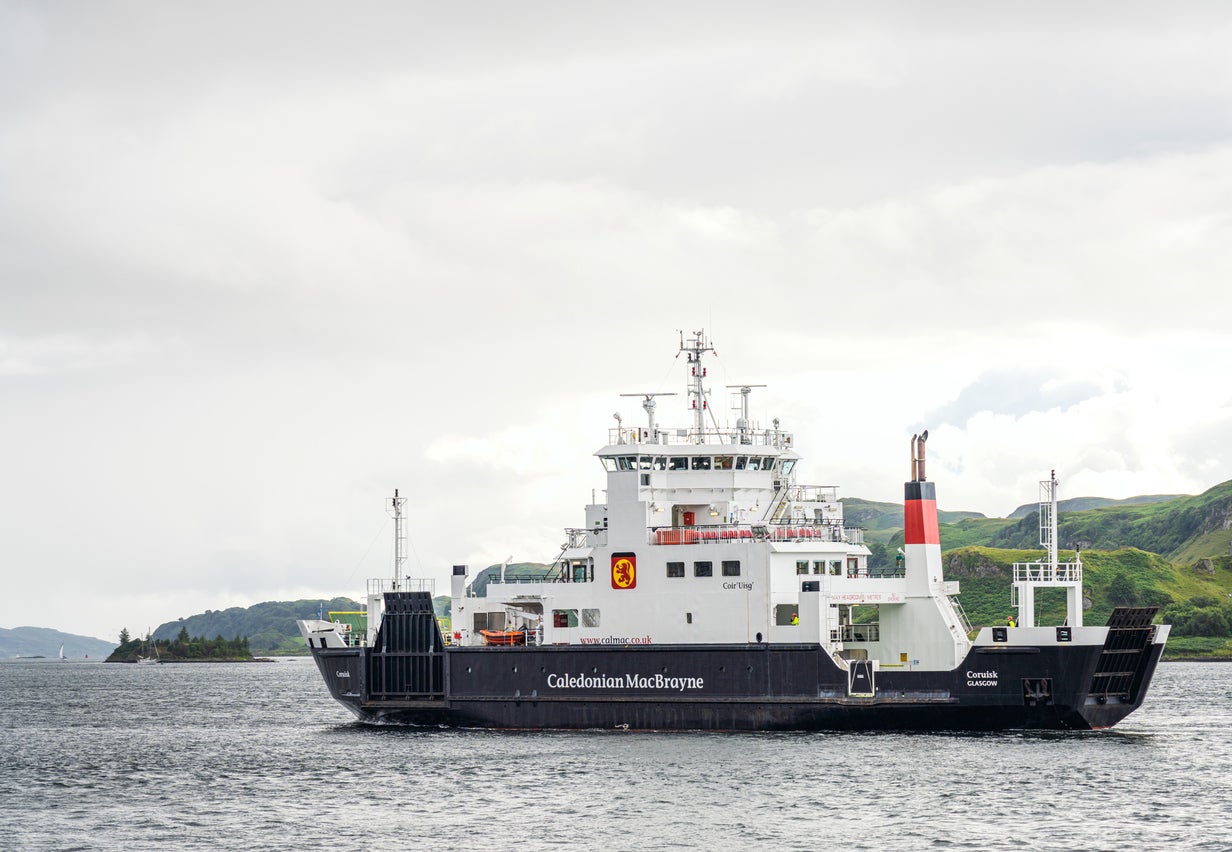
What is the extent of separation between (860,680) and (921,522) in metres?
4.84

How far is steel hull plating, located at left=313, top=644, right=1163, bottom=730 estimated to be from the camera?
39.5m

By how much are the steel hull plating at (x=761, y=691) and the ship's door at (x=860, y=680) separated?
2.4 inches

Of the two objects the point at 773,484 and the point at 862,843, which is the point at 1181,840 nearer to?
the point at 862,843

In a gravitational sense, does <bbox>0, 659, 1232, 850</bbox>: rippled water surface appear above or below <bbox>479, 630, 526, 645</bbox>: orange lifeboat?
below

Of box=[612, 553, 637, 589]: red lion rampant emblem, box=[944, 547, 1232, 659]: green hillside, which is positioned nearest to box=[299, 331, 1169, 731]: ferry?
box=[612, 553, 637, 589]: red lion rampant emblem

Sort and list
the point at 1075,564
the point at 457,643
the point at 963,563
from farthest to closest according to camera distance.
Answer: the point at 963,563 < the point at 457,643 < the point at 1075,564

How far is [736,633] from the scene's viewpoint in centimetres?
4119

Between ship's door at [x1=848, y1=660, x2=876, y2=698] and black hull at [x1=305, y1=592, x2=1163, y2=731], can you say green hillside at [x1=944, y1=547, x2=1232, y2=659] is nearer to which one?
black hull at [x1=305, y1=592, x2=1163, y2=731]

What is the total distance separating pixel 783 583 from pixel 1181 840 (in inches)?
569

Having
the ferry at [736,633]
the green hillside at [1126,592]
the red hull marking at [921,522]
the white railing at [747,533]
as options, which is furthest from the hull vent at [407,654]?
the green hillside at [1126,592]

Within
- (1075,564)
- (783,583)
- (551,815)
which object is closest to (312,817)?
(551,815)

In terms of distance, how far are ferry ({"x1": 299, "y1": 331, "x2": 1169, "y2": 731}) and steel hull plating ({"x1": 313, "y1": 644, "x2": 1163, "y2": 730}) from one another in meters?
0.05

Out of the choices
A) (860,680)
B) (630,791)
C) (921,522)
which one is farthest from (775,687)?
(630,791)

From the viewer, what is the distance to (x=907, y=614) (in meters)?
42.2
